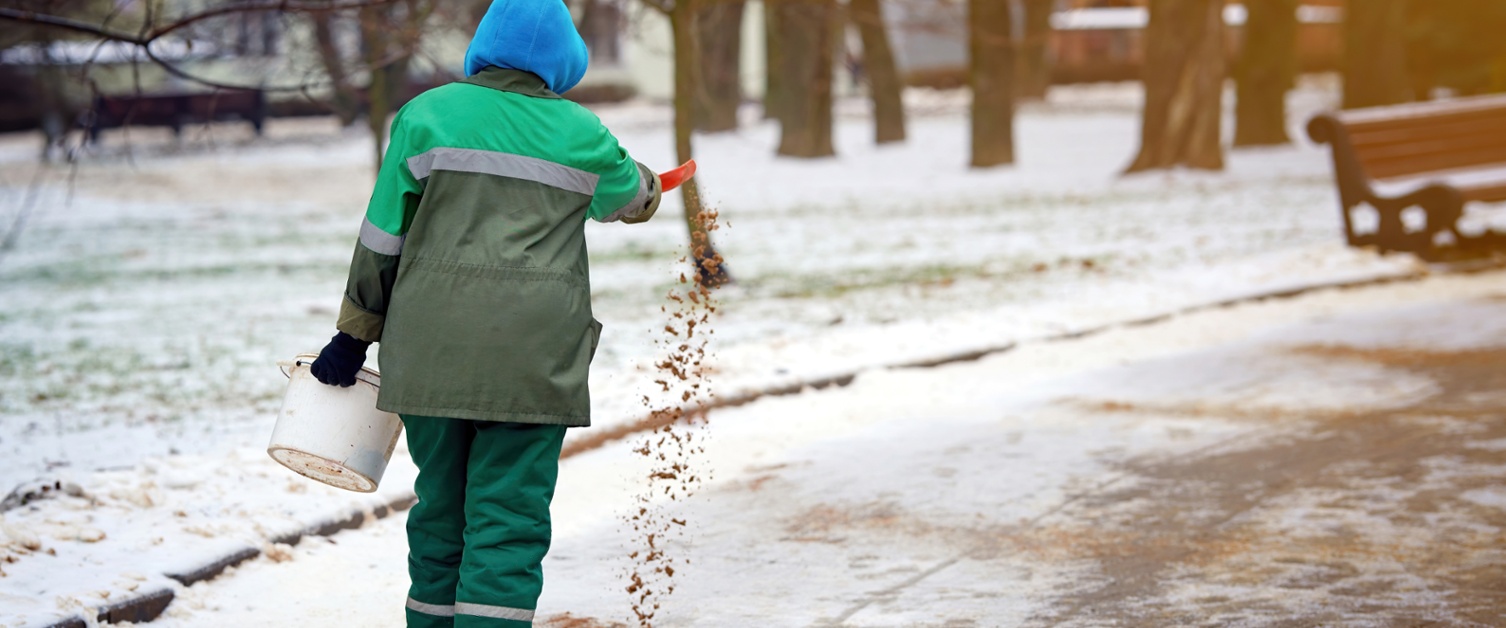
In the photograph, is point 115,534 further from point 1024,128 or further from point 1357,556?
point 1024,128

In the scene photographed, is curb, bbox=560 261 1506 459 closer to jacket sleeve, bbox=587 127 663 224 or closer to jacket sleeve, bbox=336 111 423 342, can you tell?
Answer: jacket sleeve, bbox=587 127 663 224

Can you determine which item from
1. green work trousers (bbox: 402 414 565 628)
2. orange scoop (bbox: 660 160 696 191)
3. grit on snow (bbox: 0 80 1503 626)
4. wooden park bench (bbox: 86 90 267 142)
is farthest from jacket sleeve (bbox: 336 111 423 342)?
wooden park bench (bbox: 86 90 267 142)

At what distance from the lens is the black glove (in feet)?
12.6

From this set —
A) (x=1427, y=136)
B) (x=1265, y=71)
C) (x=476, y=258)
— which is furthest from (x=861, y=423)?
(x=1265, y=71)

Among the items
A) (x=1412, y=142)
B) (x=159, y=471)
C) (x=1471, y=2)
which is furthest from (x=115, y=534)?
(x=1471, y=2)

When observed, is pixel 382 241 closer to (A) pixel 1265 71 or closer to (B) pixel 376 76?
(B) pixel 376 76

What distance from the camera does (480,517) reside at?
372cm

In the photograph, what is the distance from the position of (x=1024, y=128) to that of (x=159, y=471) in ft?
83.8

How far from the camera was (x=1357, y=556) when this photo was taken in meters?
5.27

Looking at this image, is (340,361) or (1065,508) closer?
(340,361)

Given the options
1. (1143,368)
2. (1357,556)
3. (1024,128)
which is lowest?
(1024,128)

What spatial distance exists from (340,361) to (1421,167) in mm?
11727

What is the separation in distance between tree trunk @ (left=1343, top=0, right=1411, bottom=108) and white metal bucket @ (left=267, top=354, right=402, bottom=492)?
2255cm

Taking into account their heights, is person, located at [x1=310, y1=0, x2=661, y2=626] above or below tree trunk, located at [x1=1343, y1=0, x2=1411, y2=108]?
above
